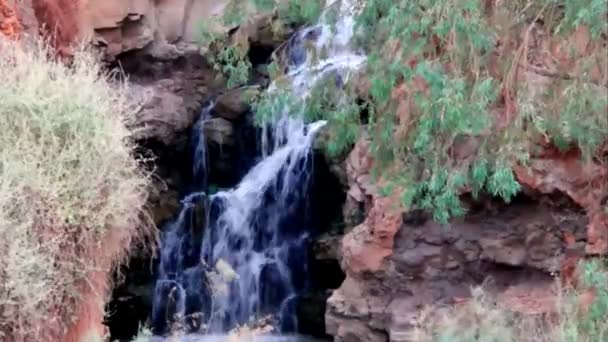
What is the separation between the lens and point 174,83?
14484 millimetres

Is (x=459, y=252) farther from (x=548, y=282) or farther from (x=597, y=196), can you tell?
(x=597, y=196)

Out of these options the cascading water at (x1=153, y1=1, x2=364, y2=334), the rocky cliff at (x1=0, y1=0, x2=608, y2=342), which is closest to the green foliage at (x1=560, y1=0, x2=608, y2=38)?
the rocky cliff at (x1=0, y1=0, x2=608, y2=342)

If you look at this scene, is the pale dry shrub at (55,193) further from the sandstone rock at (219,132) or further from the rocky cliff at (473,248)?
the sandstone rock at (219,132)

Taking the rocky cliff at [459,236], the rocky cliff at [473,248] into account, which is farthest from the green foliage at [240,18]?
the rocky cliff at [473,248]

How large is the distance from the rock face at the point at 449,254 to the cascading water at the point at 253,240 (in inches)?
122

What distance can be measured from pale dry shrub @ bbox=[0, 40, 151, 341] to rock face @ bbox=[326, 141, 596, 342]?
406cm

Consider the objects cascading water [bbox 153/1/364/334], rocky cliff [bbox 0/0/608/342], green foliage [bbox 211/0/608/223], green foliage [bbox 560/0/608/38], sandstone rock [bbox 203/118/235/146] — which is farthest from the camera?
sandstone rock [bbox 203/118/235/146]

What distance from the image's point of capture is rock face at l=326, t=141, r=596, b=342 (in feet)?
28.8

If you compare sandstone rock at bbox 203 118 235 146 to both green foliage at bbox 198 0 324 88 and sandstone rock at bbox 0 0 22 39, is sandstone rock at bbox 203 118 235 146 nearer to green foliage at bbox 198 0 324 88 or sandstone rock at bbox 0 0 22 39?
green foliage at bbox 198 0 324 88

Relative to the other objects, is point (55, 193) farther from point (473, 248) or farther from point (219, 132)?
point (219, 132)

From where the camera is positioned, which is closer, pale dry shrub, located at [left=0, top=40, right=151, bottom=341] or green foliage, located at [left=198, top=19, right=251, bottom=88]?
pale dry shrub, located at [left=0, top=40, right=151, bottom=341]

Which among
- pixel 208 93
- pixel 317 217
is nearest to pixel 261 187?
pixel 317 217

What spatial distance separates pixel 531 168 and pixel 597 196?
0.70 metres

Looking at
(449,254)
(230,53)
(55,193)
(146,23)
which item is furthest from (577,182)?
(146,23)
